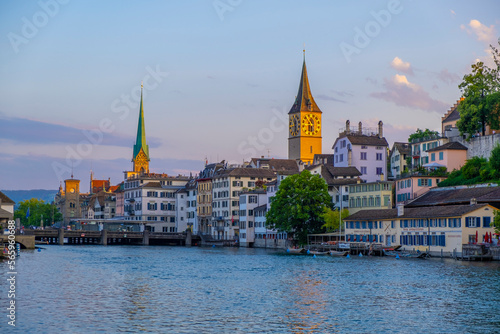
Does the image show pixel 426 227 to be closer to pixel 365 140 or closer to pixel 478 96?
pixel 478 96

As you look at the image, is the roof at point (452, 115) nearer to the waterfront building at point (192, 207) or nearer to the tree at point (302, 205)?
the tree at point (302, 205)

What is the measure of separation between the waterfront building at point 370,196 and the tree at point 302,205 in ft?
18.2

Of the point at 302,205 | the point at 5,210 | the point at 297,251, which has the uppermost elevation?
the point at 302,205

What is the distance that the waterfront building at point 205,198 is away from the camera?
576 ft

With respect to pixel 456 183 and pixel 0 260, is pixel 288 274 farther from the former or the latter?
pixel 456 183

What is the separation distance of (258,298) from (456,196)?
177 feet

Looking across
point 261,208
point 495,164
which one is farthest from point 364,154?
point 495,164

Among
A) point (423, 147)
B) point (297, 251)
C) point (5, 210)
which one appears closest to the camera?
point (5, 210)

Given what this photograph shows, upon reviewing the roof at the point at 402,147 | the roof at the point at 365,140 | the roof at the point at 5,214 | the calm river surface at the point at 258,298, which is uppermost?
the roof at the point at 365,140

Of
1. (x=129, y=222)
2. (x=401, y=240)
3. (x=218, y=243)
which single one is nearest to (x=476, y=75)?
(x=401, y=240)

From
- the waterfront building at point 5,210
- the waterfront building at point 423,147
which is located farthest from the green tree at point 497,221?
the waterfront building at point 5,210

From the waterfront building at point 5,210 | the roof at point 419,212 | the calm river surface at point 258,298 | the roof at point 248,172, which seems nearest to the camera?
the calm river surface at point 258,298

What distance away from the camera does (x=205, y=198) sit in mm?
178250

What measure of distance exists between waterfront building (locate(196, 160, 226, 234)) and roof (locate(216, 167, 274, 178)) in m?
4.99
